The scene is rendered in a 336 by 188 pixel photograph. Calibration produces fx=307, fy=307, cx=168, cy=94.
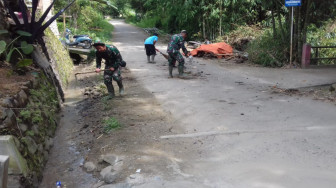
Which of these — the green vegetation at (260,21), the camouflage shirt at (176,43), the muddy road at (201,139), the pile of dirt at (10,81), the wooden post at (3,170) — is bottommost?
the muddy road at (201,139)

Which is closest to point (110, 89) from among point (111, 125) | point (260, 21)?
point (111, 125)

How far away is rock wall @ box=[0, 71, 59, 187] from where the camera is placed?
4.10 m

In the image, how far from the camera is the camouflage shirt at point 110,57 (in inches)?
296

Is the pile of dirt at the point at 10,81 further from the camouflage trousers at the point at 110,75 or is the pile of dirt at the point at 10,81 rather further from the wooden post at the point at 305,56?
the wooden post at the point at 305,56

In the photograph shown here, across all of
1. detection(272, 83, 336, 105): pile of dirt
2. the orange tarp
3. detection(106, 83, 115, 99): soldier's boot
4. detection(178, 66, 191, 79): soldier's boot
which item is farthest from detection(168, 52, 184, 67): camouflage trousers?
the orange tarp

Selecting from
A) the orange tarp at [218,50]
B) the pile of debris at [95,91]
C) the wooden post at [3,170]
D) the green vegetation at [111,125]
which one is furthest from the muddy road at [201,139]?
the orange tarp at [218,50]

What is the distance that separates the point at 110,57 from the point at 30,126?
3.31 m

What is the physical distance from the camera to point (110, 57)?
7.68m

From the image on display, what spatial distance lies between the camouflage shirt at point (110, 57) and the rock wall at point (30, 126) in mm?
1670

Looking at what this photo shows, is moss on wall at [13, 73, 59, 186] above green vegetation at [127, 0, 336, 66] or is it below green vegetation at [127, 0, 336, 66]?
below

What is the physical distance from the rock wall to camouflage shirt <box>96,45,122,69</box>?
1.67 meters

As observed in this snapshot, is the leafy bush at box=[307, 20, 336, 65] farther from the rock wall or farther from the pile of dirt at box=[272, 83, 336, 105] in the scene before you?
the rock wall

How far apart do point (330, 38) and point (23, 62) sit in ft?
43.5

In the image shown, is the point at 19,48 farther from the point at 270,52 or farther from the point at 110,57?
the point at 270,52
